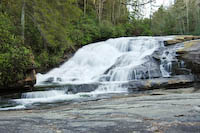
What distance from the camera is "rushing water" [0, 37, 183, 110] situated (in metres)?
8.51

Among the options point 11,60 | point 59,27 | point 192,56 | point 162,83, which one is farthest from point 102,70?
point 11,60

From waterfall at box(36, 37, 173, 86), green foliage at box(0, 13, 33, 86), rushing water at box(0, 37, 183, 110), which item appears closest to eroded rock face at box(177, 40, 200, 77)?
rushing water at box(0, 37, 183, 110)

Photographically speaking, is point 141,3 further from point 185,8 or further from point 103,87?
point 103,87

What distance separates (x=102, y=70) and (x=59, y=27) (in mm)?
3723

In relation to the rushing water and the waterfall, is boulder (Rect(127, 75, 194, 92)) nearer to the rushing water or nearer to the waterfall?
the rushing water

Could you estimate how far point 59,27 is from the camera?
12.4 m

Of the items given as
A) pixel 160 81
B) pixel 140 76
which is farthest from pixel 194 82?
pixel 140 76

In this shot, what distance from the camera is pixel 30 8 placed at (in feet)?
40.9

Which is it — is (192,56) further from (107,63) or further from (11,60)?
(11,60)

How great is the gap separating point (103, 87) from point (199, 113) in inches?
259

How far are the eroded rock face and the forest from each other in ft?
23.0

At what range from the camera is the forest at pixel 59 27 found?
361 inches

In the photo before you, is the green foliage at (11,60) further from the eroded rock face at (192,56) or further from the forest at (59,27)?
the eroded rock face at (192,56)

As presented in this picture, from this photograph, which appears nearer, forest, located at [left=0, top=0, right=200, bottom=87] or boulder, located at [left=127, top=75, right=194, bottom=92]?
forest, located at [left=0, top=0, right=200, bottom=87]
